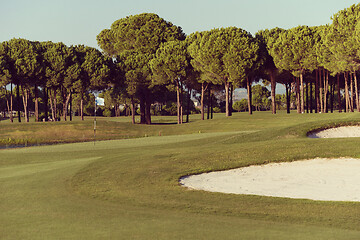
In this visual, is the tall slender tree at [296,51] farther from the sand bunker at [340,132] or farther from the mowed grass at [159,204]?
the mowed grass at [159,204]

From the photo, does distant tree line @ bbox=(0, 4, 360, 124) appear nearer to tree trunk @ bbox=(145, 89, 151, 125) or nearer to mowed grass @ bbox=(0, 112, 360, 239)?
tree trunk @ bbox=(145, 89, 151, 125)

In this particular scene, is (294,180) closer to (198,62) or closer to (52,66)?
(198,62)

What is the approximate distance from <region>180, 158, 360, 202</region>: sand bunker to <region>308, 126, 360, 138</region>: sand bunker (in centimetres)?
1276

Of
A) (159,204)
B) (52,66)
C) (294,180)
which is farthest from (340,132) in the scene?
(52,66)

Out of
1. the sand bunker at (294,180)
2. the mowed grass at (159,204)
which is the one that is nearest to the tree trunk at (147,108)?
the mowed grass at (159,204)

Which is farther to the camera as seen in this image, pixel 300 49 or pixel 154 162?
pixel 300 49

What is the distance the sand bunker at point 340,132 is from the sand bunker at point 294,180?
12.8 metres

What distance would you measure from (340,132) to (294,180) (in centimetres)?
1833

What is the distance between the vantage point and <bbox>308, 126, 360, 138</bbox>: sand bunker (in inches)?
1326

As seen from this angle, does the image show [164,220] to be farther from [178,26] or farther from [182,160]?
[178,26]

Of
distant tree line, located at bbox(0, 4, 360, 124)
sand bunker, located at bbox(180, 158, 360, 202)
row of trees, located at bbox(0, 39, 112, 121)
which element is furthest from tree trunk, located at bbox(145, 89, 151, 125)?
sand bunker, located at bbox(180, 158, 360, 202)

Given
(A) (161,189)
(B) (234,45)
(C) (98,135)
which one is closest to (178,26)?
(B) (234,45)

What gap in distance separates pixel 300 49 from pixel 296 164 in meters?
51.7

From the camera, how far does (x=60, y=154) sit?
30828 millimetres
